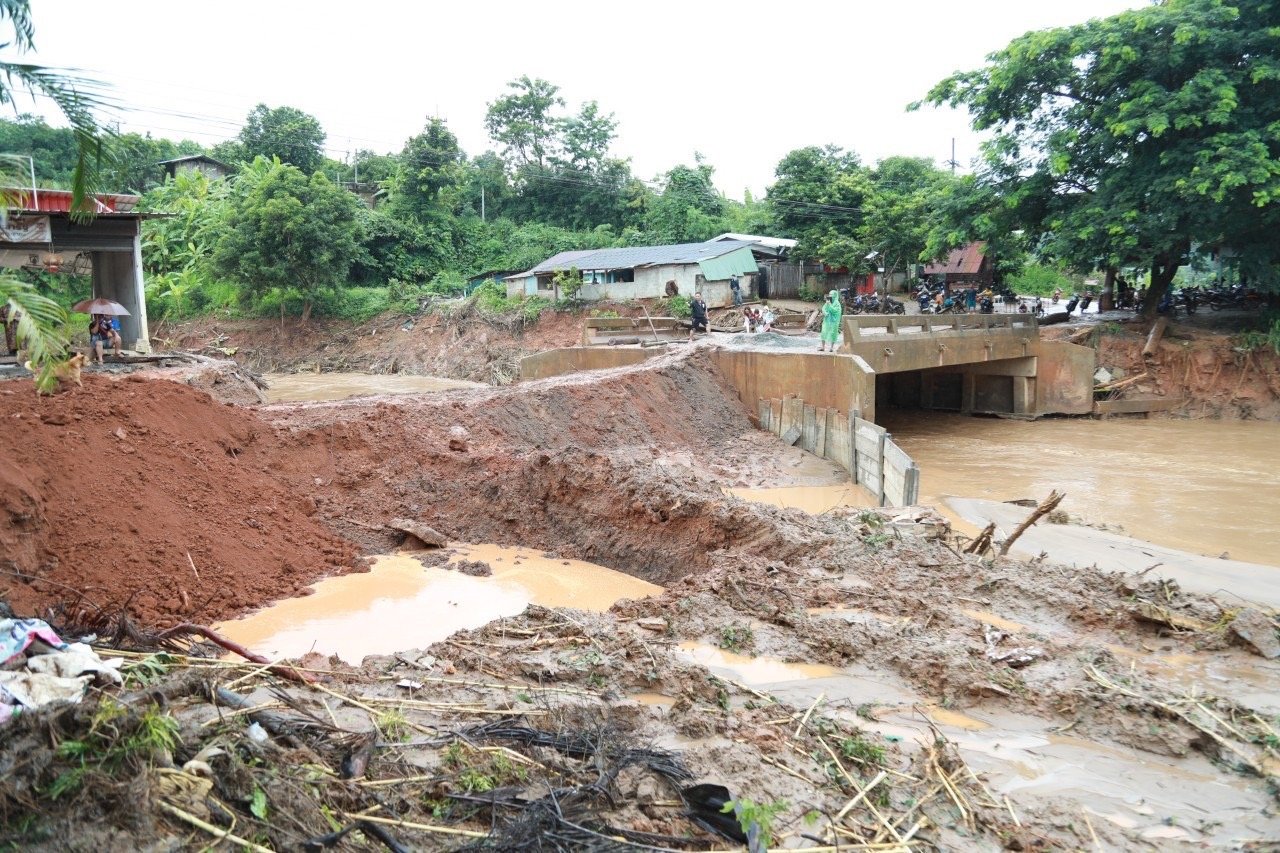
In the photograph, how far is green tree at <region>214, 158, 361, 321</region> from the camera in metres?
36.4

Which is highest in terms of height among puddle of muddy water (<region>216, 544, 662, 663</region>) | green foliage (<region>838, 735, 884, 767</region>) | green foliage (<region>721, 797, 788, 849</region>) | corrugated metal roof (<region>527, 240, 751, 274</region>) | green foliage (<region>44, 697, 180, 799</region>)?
corrugated metal roof (<region>527, 240, 751, 274</region>)

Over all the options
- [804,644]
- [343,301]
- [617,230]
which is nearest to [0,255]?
[343,301]

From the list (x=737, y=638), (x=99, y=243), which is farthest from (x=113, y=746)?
(x=99, y=243)

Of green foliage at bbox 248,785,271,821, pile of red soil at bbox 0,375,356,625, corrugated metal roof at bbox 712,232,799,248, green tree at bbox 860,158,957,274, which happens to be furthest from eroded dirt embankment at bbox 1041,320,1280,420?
green foliage at bbox 248,785,271,821

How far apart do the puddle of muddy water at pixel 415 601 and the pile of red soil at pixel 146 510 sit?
1.69 ft

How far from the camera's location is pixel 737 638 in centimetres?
772

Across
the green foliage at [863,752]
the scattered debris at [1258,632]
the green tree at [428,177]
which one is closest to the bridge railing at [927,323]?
the scattered debris at [1258,632]

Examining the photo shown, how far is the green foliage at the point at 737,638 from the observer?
24.9ft

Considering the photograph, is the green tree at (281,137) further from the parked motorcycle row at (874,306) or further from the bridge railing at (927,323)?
the bridge railing at (927,323)

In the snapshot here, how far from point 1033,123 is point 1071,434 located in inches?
395

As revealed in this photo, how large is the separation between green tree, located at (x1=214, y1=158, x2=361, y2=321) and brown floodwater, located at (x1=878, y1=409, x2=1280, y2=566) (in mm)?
24771

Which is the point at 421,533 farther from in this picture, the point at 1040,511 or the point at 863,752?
the point at 863,752

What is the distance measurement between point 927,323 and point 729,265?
54.1ft

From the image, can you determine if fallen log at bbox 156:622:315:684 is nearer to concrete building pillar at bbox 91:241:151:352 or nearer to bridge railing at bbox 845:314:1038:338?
bridge railing at bbox 845:314:1038:338
